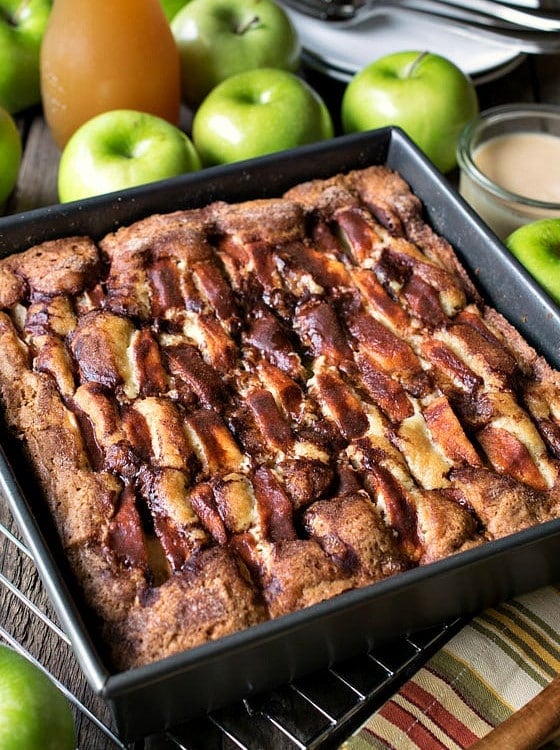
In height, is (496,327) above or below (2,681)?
below

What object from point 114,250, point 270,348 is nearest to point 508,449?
point 270,348

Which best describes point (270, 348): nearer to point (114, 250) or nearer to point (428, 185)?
point (114, 250)

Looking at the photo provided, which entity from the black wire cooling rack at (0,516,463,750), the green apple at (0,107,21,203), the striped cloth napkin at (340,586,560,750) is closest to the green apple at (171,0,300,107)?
the green apple at (0,107,21,203)

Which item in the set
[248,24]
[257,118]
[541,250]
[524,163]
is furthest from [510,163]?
[248,24]

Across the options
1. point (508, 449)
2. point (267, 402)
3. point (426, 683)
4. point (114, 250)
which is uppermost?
point (114, 250)

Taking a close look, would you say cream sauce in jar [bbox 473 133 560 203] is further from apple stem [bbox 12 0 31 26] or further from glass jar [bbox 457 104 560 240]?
apple stem [bbox 12 0 31 26]

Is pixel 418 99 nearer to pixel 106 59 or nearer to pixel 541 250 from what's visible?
pixel 541 250
